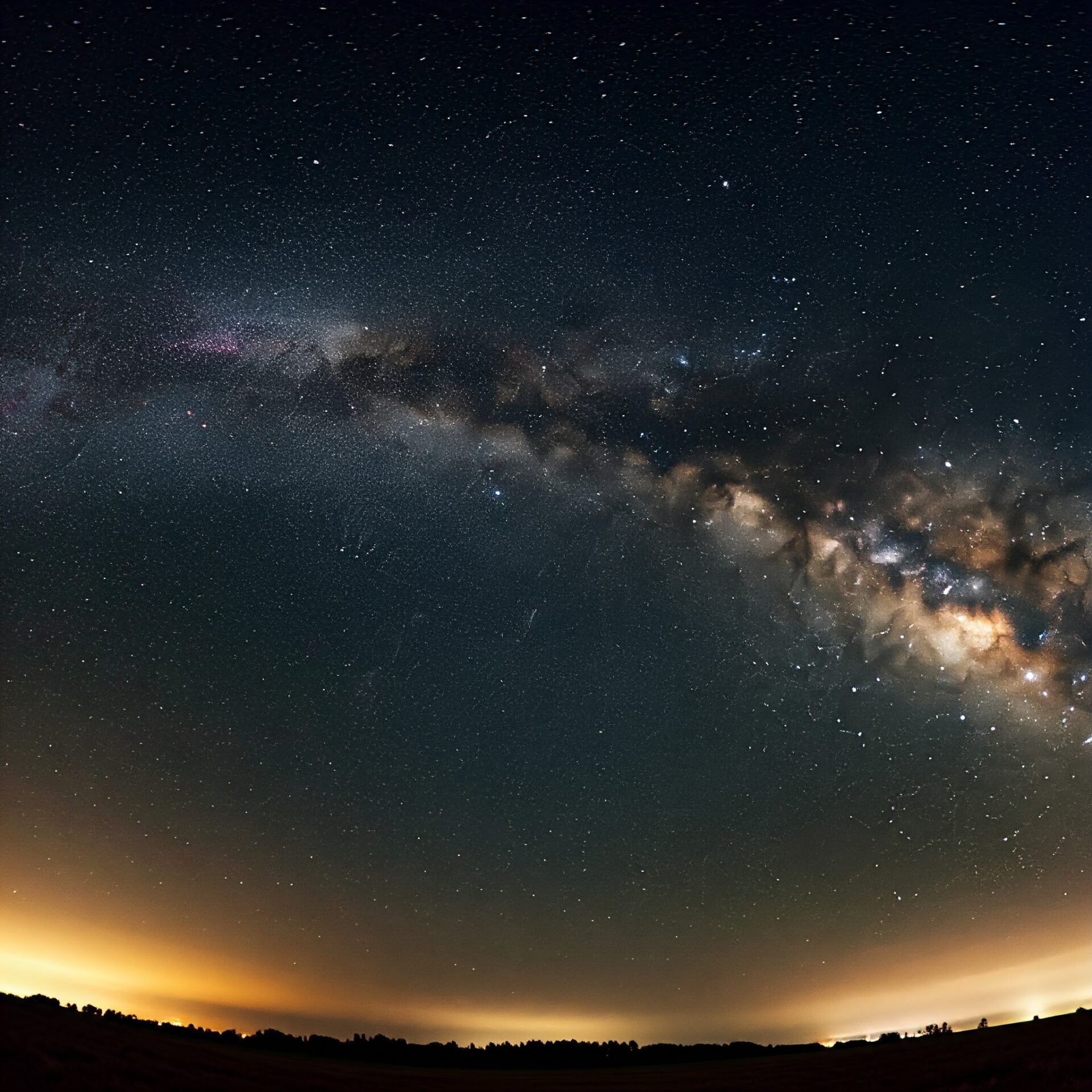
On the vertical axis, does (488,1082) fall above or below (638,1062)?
above

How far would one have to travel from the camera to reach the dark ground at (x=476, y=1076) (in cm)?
849

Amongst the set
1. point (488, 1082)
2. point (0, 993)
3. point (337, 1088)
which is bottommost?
point (488, 1082)

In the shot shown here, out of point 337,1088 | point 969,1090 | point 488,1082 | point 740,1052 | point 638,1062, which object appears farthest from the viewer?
point 740,1052

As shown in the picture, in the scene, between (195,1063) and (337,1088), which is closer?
(195,1063)

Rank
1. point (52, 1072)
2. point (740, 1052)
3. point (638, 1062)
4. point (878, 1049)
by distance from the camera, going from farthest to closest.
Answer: point (740, 1052), point (638, 1062), point (878, 1049), point (52, 1072)

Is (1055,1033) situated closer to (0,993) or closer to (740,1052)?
(0,993)

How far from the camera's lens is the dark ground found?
8492mm

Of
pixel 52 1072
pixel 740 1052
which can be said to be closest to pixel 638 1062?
pixel 740 1052

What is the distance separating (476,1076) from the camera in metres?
20.8

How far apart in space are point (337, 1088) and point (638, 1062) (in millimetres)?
28409

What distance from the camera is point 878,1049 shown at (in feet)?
68.1

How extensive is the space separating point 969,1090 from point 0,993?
17072 millimetres

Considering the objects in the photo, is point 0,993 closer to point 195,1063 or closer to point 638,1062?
point 195,1063

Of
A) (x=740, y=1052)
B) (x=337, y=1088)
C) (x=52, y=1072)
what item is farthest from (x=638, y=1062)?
(x=52, y=1072)
